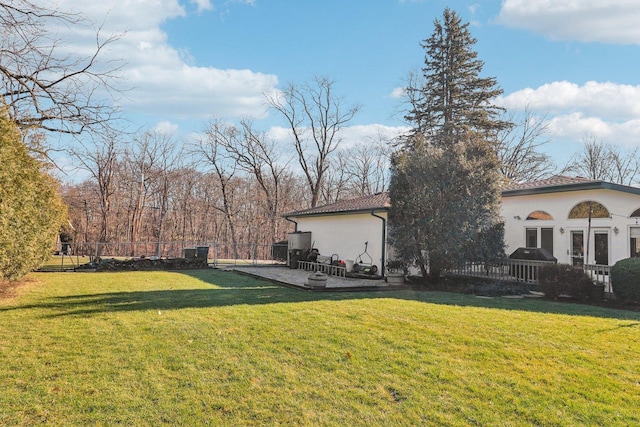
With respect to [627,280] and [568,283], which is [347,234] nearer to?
[568,283]

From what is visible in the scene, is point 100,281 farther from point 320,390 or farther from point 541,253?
point 541,253

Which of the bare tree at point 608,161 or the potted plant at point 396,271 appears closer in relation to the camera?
the potted plant at point 396,271

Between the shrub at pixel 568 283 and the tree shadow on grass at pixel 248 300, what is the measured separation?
2.16 feet

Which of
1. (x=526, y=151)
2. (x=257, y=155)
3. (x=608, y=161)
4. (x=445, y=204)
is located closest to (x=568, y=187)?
(x=445, y=204)

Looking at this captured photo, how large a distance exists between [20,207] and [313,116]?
27007mm

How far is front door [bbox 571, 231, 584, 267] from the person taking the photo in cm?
1226

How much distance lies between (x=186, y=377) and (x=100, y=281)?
31.9ft

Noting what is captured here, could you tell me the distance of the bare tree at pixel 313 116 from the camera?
33688 mm

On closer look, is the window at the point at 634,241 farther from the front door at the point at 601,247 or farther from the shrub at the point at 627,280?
the shrub at the point at 627,280

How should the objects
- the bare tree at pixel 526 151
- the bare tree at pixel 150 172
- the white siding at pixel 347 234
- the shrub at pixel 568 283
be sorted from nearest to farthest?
the shrub at pixel 568 283 → the white siding at pixel 347 234 → the bare tree at pixel 526 151 → the bare tree at pixel 150 172

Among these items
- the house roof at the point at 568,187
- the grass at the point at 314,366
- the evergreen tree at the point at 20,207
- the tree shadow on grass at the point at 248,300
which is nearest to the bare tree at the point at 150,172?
the evergreen tree at the point at 20,207

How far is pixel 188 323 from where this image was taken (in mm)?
6379

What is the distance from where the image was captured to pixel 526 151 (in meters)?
32.4

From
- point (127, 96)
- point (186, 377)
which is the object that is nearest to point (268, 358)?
point (186, 377)
